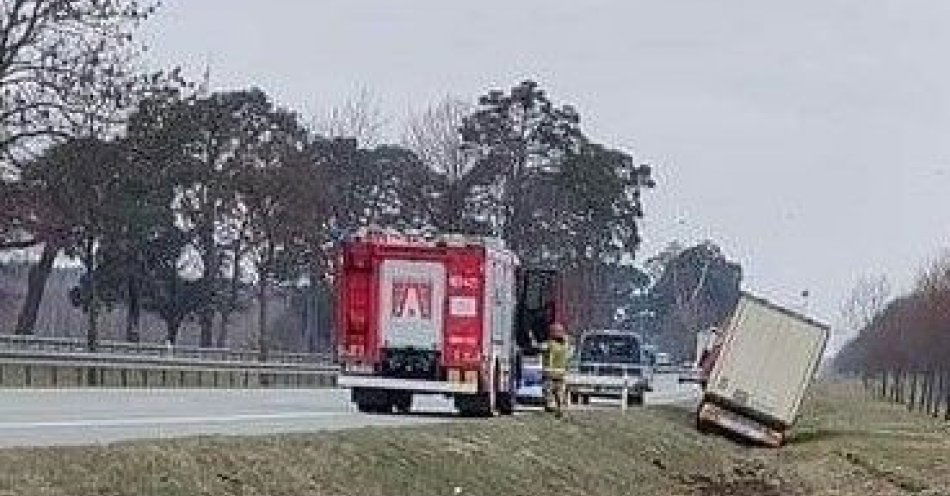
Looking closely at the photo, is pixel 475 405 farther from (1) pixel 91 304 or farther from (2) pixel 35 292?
(2) pixel 35 292

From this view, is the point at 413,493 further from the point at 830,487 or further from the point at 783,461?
the point at 783,461

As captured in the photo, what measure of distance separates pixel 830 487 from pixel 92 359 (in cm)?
1997

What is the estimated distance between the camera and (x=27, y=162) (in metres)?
53.7

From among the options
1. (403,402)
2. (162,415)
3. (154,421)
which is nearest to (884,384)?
(403,402)

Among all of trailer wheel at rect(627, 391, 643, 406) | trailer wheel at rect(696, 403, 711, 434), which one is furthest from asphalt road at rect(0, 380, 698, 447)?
trailer wheel at rect(627, 391, 643, 406)

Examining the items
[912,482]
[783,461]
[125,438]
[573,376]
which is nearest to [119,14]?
[573,376]

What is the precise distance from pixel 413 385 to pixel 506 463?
8460 mm

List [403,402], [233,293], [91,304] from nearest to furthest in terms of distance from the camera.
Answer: [403,402], [91,304], [233,293]

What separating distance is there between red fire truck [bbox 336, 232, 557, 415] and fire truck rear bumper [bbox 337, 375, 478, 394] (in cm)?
2

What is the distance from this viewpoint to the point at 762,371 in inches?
1756

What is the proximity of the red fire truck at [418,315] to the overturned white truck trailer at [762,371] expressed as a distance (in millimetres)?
10646

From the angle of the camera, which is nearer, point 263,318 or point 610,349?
point 610,349

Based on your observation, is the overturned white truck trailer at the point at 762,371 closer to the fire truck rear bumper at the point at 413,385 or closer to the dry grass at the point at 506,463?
the dry grass at the point at 506,463

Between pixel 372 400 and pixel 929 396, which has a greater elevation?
pixel 929 396
